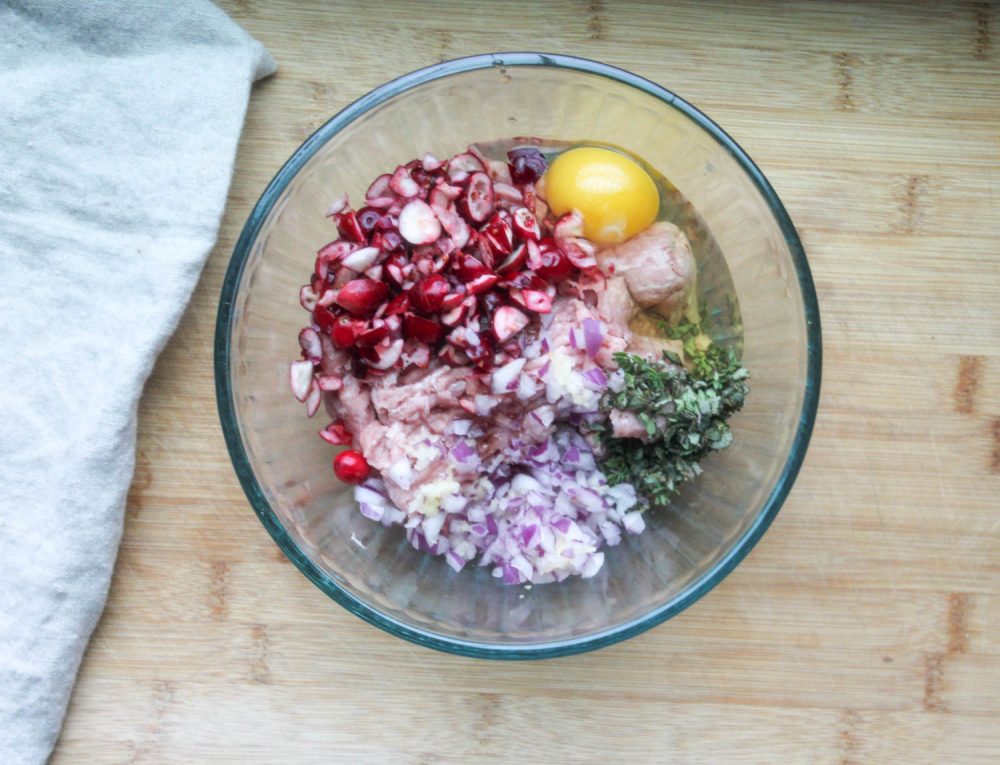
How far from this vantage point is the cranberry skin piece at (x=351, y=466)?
1.85 m

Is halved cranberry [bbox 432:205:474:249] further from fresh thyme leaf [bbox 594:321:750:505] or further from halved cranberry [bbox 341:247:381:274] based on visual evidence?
fresh thyme leaf [bbox 594:321:750:505]

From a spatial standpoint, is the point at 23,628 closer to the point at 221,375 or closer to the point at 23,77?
the point at 221,375

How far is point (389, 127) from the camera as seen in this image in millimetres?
1941

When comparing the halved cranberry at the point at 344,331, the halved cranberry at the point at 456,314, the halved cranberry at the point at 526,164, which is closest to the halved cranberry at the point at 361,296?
the halved cranberry at the point at 344,331

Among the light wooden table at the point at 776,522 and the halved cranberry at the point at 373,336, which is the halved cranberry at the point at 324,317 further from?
the light wooden table at the point at 776,522

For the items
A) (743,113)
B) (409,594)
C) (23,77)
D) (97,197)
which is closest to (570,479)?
(409,594)

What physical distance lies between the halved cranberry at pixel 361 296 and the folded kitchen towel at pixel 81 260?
438mm

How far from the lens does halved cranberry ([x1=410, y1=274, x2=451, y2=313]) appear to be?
176 cm

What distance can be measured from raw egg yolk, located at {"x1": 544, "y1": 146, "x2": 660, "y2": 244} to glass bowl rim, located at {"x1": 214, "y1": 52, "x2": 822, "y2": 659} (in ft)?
0.53

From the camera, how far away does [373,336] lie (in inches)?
69.2

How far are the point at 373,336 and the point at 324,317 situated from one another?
0.12 m

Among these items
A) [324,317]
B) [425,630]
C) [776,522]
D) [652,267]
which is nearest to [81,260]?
[324,317]

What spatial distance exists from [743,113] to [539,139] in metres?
0.48

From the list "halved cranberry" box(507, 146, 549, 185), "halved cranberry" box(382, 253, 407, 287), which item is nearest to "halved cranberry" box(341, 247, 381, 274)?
"halved cranberry" box(382, 253, 407, 287)
